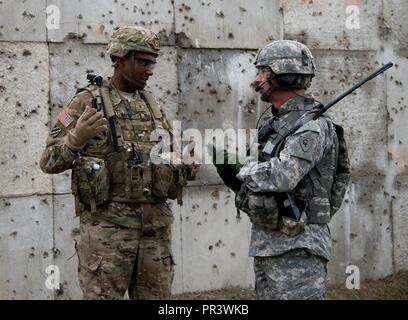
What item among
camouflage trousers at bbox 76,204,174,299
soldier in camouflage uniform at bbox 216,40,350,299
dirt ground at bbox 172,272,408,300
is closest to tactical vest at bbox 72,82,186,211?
camouflage trousers at bbox 76,204,174,299

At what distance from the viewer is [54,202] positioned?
18.3 ft

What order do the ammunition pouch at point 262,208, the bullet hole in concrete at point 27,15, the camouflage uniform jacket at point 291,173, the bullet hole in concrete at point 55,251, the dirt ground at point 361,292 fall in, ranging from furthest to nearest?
the dirt ground at point 361,292 < the bullet hole in concrete at point 55,251 < the bullet hole in concrete at point 27,15 < the ammunition pouch at point 262,208 < the camouflage uniform jacket at point 291,173

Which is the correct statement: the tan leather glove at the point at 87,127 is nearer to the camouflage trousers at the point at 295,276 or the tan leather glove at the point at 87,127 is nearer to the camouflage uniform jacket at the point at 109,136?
the camouflage uniform jacket at the point at 109,136

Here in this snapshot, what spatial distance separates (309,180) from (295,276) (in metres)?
0.52

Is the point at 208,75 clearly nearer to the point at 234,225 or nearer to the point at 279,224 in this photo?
the point at 234,225

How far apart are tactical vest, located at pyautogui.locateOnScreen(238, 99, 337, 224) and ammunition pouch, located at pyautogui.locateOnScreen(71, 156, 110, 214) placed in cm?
92

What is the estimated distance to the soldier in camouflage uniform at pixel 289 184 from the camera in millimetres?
3633

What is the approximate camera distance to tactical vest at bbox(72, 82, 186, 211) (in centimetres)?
404

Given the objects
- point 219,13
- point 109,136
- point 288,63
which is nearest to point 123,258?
point 109,136

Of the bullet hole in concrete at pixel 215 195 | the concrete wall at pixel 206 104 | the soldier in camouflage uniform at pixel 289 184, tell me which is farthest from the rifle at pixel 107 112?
the bullet hole in concrete at pixel 215 195

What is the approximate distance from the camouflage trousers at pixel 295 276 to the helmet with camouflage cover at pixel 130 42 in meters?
1.43

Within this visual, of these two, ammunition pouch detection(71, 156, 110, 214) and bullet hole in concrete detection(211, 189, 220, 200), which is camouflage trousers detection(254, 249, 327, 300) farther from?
bullet hole in concrete detection(211, 189, 220, 200)

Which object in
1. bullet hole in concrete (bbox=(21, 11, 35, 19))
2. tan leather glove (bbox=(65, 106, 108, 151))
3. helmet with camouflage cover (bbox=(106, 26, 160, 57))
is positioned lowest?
tan leather glove (bbox=(65, 106, 108, 151))

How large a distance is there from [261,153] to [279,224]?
1.35 feet
